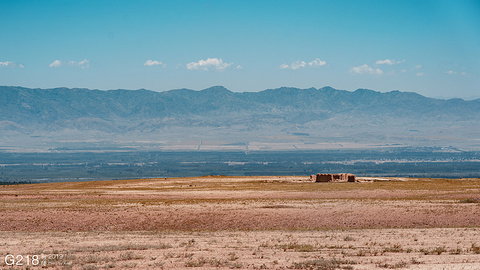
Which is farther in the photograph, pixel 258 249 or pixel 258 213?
pixel 258 213

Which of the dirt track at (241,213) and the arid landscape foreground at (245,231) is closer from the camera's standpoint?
the arid landscape foreground at (245,231)

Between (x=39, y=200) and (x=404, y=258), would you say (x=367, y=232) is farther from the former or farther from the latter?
(x=39, y=200)

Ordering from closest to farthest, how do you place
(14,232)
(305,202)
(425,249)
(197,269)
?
(197,269) → (425,249) → (14,232) → (305,202)

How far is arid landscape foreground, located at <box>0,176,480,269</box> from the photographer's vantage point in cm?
2133

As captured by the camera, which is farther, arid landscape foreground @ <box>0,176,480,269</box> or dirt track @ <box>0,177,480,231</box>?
dirt track @ <box>0,177,480,231</box>

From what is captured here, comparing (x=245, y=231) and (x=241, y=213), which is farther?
(x=241, y=213)

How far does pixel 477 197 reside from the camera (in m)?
46.9

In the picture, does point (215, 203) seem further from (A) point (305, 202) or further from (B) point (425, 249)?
(B) point (425, 249)

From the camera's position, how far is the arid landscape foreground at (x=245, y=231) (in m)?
21.3

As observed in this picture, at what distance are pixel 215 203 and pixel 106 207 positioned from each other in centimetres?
834

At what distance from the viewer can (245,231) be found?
32.2 metres

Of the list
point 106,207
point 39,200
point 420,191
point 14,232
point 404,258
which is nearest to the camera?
point 404,258

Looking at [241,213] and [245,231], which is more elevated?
[241,213]

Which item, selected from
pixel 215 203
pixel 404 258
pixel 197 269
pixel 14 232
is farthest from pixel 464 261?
pixel 215 203
